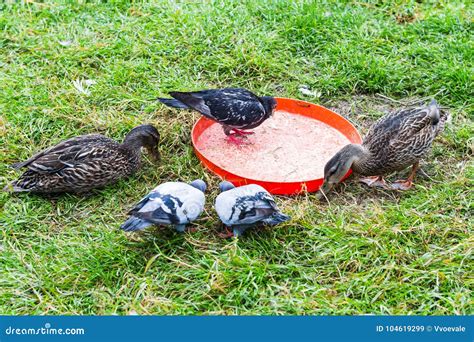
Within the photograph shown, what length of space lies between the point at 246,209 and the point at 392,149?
A: 63.6 inches

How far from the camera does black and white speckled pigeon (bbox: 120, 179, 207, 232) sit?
528 centimetres

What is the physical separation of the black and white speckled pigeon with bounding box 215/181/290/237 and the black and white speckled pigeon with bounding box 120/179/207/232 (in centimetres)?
21

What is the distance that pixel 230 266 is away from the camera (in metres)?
5.15

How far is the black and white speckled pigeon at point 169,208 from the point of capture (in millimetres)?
5281

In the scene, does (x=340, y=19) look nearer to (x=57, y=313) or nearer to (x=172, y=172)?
(x=172, y=172)

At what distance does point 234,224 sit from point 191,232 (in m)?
0.41

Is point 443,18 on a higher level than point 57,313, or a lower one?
higher

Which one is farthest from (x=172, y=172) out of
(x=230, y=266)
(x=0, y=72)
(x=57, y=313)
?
(x=0, y=72)

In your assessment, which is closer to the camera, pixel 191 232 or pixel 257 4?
pixel 191 232

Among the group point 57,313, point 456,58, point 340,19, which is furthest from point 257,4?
point 57,313

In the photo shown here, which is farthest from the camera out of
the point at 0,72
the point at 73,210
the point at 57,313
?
the point at 0,72

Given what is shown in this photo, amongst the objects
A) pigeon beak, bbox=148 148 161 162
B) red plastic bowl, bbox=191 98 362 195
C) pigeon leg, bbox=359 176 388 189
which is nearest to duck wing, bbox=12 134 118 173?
pigeon beak, bbox=148 148 161 162

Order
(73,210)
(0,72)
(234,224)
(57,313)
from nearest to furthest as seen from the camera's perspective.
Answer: (57,313)
(234,224)
(73,210)
(0,72)

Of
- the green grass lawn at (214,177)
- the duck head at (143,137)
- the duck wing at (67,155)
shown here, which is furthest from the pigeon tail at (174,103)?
the duck wing at (67,155)
